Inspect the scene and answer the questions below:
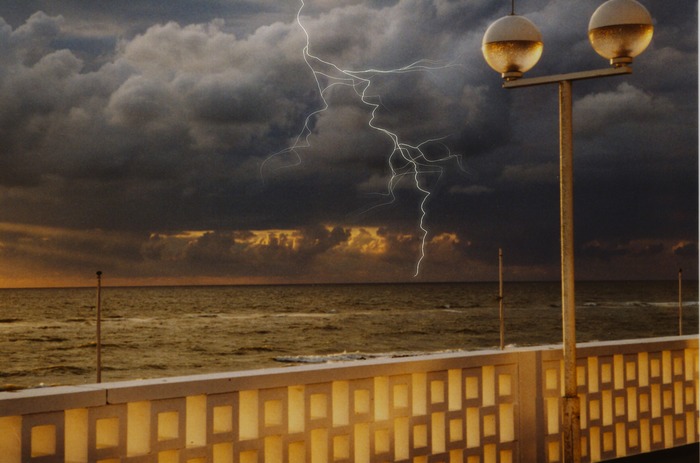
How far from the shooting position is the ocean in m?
58.2

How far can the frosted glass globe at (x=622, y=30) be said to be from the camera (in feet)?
17.4

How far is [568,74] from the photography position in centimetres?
543

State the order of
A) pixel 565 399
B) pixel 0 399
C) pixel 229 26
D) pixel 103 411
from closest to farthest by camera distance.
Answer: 1. pixel 0 399
2. pixel 103 411
3. pixel 565 399
4. pixel 229 26

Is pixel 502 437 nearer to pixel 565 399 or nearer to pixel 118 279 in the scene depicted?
pixel 565 399

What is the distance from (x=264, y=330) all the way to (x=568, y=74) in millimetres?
72908

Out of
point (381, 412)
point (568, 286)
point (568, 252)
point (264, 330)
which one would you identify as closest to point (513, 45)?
point (568, 252)

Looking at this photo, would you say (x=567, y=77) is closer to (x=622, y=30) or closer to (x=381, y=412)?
(x=622, y=30)

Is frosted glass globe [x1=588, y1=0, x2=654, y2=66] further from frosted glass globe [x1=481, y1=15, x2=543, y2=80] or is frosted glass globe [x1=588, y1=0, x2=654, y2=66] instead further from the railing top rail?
the railing top rail

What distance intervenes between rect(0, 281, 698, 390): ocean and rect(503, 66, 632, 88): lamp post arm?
122 ft

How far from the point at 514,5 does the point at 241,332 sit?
7179 centimetres

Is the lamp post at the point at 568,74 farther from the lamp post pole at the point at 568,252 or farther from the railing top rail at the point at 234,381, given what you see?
the railing top rail at the point at 234,381

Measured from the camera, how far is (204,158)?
334ft

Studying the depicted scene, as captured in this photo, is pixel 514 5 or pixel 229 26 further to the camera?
pixel 229 26

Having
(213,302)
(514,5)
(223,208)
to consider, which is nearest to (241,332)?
(223,208)
